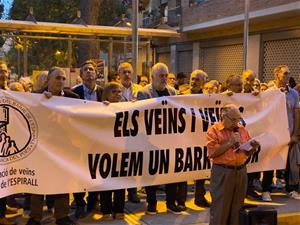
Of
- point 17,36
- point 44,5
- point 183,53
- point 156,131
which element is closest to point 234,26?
point 183,53

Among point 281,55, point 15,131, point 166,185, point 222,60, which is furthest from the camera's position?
point 222,60

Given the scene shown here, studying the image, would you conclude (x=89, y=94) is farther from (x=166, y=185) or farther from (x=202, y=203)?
(x=202, y=203)

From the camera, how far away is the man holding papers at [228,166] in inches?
197

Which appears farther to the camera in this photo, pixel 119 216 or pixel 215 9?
pixel 215 9

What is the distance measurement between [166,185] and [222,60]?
52.4ft

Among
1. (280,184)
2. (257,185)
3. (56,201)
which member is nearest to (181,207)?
(56,201)

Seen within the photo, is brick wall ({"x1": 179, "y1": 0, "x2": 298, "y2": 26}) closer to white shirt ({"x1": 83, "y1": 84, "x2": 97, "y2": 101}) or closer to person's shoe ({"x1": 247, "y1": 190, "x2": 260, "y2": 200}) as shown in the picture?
person's shoe ({"x1": 247, "y1": 190, "x2": 260, "y2": 200})

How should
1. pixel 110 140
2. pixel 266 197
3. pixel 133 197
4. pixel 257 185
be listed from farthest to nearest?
pixel 257 185, pixel 266 197, pixel 133 197, pixel 110 140

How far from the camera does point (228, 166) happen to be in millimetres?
5062

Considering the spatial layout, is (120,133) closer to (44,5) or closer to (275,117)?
(275,117)

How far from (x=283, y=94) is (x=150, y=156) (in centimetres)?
219

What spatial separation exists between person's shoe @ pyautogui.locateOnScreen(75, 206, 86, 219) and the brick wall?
1186 cm

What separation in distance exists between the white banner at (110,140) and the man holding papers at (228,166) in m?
1.02

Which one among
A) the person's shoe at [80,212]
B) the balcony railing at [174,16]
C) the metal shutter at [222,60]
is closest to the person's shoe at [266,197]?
the person's shoe at [80,212]
